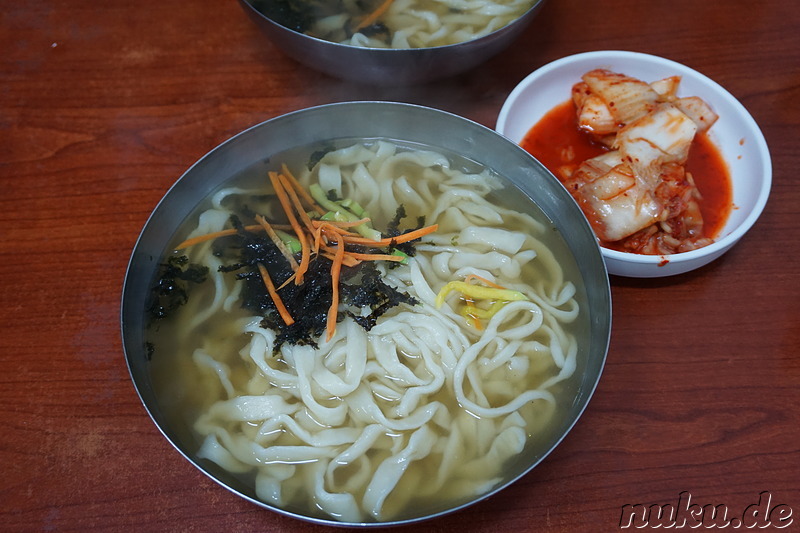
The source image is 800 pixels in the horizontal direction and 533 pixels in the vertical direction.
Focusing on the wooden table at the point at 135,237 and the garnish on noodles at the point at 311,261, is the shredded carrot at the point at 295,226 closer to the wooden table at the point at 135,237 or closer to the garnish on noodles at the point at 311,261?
the garnish on noodles at the point at 311,261

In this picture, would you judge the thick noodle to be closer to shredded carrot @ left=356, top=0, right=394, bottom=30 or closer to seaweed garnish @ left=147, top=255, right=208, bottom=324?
shredded carrot @ left=356, top=0, right=394, bottom=30

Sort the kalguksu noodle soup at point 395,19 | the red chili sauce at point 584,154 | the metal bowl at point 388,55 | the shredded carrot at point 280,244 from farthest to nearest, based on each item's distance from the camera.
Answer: the kalguksu noodle soup at point 395,19, the red chili sauce at point 584,154, the metal bowl at point 388,55, the shredded carrot at point 280,244

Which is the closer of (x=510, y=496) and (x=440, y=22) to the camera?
(x=510, y=496)

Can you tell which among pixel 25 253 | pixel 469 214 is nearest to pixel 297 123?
pixel 469 214

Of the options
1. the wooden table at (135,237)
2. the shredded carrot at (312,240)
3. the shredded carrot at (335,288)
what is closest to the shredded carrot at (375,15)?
the wooden table at (135,237)

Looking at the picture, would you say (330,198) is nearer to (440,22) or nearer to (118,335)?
(118,335)
